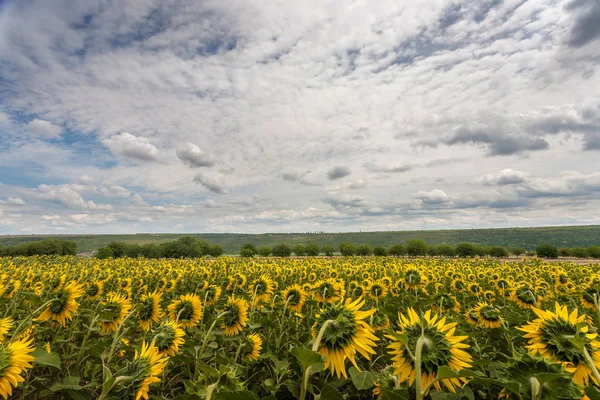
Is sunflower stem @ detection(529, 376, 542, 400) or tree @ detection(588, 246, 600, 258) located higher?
sunflower stem @ detection(529, 376, 542, 400)

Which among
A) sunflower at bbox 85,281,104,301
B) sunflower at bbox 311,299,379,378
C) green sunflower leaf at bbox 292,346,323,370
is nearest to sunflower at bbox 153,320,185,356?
sunflower at bbox 311,299,379,378

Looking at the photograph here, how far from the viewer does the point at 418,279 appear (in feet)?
21.9

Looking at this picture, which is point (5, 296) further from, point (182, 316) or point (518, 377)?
point (518, 377)

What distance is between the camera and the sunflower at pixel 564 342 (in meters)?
1.88

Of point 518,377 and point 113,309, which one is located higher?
point 518,377

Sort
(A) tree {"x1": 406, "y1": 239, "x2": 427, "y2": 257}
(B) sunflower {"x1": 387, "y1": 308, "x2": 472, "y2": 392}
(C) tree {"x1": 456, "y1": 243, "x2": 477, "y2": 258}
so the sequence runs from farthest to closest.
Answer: (A) tree {"x1": 406, "y1": 239, "x2": 427, "y2": 257} → (C) tree {"x1": 456, "y1": 243, "x2": 477, "y2": 258} → (B) sunflower {"x1": 387, "y1": 308, "x2": 472, "y2": 392}

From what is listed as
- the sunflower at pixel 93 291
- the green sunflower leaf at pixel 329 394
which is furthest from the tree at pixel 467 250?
the green sunflower leaf at pixel 329 394

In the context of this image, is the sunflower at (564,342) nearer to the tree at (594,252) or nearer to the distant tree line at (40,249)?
the distant tree line at (40,249)

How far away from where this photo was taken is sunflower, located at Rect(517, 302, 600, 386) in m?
1.88

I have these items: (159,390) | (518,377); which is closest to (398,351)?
(518,377)

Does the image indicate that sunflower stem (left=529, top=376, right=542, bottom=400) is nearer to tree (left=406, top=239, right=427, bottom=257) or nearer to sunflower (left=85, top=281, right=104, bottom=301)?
sunflower (left=85, top=281, right=104, bottom=301)

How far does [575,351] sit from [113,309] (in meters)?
4.91

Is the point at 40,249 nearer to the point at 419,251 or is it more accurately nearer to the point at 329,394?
the point at 329,394

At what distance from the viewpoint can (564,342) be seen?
194cm
